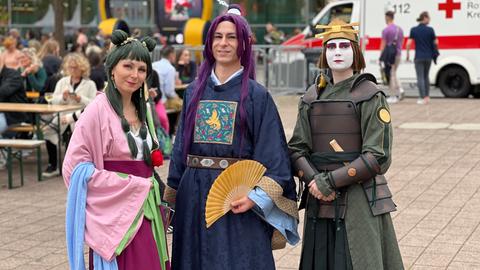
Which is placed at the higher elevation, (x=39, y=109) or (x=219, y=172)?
(x=219, y=172)

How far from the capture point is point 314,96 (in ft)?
13.9

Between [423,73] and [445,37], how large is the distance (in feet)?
6.25

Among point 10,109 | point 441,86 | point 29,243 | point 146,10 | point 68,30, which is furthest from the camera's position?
point 68,30

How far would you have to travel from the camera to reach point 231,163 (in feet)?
13.3

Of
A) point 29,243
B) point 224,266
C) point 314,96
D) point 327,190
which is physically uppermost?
point 314,96

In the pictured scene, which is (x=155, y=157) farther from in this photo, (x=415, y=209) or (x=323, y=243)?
(x=415, y=209)

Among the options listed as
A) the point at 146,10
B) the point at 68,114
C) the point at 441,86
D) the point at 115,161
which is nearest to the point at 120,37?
the point at 115,161

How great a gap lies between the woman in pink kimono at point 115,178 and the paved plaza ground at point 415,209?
2.08 meters

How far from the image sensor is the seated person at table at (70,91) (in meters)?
9.56

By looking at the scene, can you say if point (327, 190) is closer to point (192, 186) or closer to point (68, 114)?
point (192, 186)

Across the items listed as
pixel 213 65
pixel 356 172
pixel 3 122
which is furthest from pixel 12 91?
pixel 356 172

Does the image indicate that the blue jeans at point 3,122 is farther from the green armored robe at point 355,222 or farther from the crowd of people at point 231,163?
the green armored robe at point 355,222

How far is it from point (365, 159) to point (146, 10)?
90.6ft

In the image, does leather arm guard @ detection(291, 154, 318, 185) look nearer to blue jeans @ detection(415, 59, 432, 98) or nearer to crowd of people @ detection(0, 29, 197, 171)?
crowd of people @ detection(0, 29, 197, 171)
